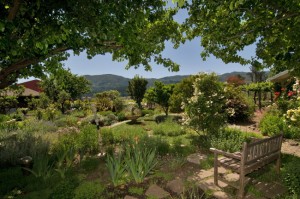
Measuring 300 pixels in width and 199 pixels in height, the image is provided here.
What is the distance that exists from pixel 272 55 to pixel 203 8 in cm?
275

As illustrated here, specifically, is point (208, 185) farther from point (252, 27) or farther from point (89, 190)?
point (252, 27)

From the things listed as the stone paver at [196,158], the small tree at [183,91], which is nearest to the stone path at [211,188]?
the stone paver at [196,158]

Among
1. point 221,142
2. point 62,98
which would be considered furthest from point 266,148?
point 62,98

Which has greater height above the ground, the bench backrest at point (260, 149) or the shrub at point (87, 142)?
the bench backrest at point (260, 149)

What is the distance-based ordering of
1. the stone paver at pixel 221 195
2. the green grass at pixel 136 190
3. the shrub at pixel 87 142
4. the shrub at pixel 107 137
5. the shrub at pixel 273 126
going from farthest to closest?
the shrub at pixel 273 126 → the shrub at pixel 107 137 → the shrub at pixel 87 142 → the green grass at pixel 136 190 → the stone paver at pixel 221 195

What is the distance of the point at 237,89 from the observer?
47.8 ft

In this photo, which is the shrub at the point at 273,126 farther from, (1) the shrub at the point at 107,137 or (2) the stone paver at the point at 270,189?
(1) the shrub at the point at 107,137

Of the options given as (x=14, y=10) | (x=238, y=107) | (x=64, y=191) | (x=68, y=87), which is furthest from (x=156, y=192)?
(x=68, y=87)

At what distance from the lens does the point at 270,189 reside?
4.70 meters

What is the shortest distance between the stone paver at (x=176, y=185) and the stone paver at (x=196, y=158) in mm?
1456

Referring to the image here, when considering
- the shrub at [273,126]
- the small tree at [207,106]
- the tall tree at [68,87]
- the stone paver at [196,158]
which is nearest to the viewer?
the stone paver at [196,158]

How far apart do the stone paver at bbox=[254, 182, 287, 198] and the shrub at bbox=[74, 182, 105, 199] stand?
344 cm

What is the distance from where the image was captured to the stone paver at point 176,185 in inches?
186

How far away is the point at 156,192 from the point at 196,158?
2.45 m
